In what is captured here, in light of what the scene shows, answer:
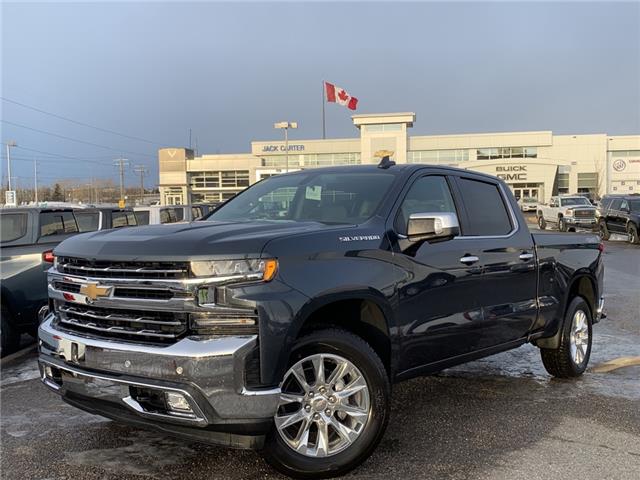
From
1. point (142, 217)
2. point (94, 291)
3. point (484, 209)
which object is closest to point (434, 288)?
point (484, 209)

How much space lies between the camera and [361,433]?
358 centimetres

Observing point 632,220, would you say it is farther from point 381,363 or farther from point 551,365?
point 381,363

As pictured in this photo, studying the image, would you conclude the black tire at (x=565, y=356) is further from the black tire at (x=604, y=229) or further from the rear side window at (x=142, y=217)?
the black tire at (x=604, y=229)

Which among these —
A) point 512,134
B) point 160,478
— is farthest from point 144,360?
point 512,134

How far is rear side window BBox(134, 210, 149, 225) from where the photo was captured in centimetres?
1045

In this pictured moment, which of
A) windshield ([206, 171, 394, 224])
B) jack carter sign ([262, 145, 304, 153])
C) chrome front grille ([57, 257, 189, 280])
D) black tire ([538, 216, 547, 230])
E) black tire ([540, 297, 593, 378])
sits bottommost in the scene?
black tire ([538, 216, 547, 230])

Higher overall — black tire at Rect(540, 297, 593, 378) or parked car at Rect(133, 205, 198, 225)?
parked car at Rect(133, 205, 198, 225)

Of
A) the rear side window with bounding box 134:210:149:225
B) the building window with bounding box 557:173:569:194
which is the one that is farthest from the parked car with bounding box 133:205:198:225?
the building window with bounding box 557:173:569:194

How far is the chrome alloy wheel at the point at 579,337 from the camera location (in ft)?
18.8

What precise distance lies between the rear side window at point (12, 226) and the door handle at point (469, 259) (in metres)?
5.50

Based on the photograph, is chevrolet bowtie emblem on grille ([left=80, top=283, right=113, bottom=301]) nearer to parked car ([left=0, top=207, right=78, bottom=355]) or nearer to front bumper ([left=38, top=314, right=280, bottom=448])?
front bumper ([left=38, top=314, right=280, bottom=448])

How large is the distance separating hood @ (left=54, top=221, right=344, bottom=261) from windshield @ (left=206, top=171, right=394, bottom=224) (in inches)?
14.6

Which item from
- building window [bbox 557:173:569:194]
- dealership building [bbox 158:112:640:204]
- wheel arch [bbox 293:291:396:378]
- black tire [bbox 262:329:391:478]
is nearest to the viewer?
black tire [bbox 262:329:391:478]

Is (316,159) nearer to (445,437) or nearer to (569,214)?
(569,214)
